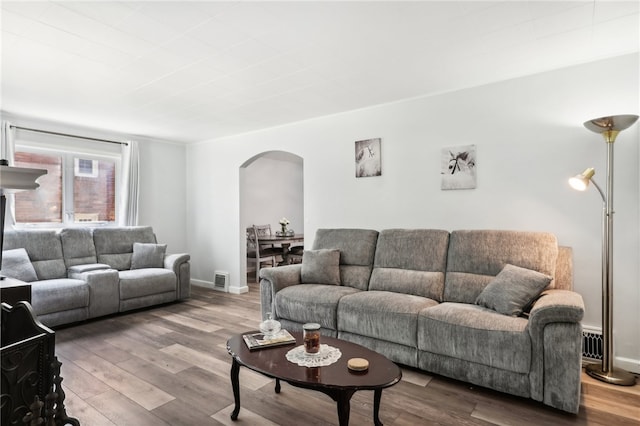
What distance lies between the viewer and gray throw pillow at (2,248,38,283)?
3.81 meters

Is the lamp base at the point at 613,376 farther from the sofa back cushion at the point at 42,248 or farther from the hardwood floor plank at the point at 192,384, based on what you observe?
the sofa back cushion at the point at 42,248

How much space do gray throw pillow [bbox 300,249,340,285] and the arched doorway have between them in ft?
11.5

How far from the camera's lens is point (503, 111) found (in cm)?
337

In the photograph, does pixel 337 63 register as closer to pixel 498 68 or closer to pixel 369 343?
pixel 498 68

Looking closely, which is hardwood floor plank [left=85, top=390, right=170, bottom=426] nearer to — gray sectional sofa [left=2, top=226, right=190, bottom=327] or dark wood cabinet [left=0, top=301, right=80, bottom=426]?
dark wood cabinet [left=0, top=301, right=80, bottom=426]

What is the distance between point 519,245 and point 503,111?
4.17ft

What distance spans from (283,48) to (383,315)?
85.3 inches

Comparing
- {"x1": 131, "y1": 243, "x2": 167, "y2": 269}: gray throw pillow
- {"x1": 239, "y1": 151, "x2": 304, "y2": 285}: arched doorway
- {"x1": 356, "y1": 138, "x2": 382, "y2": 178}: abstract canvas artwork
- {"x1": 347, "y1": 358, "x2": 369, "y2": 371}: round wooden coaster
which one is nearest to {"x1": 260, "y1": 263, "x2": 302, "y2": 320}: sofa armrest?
{"x1": 356, "y1": 138, "x2": 382, "y2": 178}: abstract canvas artwork

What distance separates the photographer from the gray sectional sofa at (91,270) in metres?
3.85

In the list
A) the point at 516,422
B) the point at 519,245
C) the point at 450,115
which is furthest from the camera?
the point at 450,115

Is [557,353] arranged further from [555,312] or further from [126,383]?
[126,383]

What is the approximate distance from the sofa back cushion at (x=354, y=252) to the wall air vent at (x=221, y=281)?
2.26 metres

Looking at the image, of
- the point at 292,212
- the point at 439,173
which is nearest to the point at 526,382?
the point at 439,173

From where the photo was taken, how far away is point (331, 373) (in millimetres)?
1829
